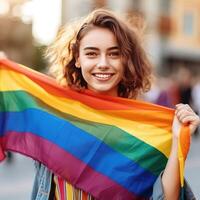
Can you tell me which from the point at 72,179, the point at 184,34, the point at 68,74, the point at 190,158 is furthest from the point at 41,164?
the point at 184,34

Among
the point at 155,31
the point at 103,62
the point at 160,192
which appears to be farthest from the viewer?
the point at 155,31

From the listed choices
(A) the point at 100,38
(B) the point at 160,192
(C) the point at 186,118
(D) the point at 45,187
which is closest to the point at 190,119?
(C) the point at 186,118

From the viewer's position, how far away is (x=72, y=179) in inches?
124

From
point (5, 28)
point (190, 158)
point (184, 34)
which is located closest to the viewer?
point (190, 158)

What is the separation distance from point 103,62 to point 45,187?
60 cm

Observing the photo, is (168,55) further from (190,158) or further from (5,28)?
(190,158)

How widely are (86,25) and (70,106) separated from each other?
1.27ft

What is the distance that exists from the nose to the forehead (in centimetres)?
5

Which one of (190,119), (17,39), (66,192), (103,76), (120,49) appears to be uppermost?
(120,49)

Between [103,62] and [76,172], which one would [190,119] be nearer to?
[103,62]

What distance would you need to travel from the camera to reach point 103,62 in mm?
3107

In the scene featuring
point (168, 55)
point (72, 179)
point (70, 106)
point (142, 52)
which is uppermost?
point (142, 52)

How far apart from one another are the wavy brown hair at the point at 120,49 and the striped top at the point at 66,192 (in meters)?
0.45

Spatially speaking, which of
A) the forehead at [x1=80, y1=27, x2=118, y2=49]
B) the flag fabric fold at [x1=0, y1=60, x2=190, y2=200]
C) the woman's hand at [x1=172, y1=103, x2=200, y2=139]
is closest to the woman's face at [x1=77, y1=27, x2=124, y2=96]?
the forehead at [x1=80, y1=27, x2=118, y2=49]
